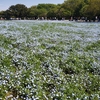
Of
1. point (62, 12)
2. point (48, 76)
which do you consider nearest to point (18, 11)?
point (62, 12)

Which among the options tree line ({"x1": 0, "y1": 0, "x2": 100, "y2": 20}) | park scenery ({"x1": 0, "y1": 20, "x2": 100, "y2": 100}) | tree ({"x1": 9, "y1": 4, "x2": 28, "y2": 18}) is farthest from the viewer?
tree ({"x1": 9, "y1": 4, "x2": 28, "y2": 18})

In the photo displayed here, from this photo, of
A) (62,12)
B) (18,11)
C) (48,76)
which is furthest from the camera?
(18,11)

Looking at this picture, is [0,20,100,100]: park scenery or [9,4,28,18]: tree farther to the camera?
[9,4,28,18]: tree

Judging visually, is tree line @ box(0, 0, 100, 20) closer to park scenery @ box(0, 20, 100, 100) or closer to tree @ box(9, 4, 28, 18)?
tree @ box(9, 4, 28, 18)

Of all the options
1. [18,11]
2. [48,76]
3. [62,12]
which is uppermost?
[18,11]

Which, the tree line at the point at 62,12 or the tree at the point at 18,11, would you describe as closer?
the tree line at the point at 62,12

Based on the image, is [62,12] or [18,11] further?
[18,11]

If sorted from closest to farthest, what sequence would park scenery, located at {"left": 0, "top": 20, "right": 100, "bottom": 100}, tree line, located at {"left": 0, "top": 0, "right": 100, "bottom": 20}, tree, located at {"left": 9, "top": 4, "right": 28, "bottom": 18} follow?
park scenery, located at {"left": 0, "top": 20, "right": 100, "bottom": 100} → tree line, located at {"left": 0, "top": 0, "right": 100, "bottom": 20} → tree, located at {"left": 9, "top": 4, "right": 28, "bottom": 18}

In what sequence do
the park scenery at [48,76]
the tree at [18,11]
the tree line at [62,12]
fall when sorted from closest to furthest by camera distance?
the park scenery at [48,76] → the tree line at [62,12] → the tree at [18,11]

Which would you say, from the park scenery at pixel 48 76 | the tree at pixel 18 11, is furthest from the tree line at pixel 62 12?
the park scenery at pixel 48 76

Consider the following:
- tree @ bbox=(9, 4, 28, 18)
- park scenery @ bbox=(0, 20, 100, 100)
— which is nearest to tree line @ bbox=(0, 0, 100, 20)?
tree @ bbox=(9, 4, 28, 18)

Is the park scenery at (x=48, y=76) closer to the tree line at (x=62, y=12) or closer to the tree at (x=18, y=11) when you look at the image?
the tree line at (x=62, y=12)

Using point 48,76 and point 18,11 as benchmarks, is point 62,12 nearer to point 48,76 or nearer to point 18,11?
point 18,11

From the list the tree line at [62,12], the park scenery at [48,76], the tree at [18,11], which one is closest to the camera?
the park scenery at [48,76]
